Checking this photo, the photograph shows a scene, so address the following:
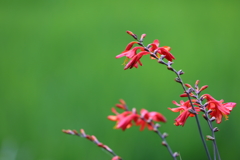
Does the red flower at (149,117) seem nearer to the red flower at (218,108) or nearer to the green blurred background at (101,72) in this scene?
the red flower at (218,108)

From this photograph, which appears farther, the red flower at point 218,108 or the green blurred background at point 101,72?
the green blurred background at point 101,72

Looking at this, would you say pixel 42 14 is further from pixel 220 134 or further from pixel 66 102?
pixel 220 134

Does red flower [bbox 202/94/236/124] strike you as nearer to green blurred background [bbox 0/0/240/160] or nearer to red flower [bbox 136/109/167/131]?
red flower [bbox 136/109/167/131]

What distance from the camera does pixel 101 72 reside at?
6.54ft

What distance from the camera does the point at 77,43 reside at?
2049 millimetres

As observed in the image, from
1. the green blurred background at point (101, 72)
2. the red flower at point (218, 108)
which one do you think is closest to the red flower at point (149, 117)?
the red flower at point (218, 108)

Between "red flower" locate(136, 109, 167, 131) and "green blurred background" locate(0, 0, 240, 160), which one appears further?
"green blurred background" locate(0, 0, 240, 160)

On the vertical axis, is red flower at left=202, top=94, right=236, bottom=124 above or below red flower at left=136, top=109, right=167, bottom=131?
above

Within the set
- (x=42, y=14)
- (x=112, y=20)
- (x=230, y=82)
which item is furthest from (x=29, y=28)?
(x=230, y=82)

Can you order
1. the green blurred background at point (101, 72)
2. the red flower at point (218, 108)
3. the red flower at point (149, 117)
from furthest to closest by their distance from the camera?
the green blurred background at point (101, 72) → the red flower at point (218, 108) → the red flower at point (149, 117)

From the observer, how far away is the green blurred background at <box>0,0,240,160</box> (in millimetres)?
1764

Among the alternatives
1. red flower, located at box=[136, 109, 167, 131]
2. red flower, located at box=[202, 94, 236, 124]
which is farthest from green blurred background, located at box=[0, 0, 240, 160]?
red flower, located at box=[136, 109, 167, 131]

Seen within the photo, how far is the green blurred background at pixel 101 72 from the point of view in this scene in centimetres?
176

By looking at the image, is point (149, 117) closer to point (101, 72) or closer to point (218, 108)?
point (218, 108)
